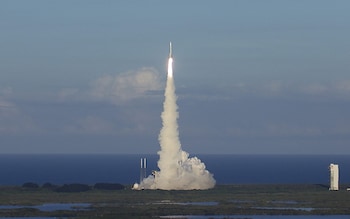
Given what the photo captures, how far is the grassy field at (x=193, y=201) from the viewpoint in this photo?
122m

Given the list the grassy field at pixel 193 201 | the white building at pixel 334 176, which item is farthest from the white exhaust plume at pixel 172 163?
the white building at pixel 334 176

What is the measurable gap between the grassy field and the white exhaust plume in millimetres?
4056

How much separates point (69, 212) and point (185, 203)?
752 inches

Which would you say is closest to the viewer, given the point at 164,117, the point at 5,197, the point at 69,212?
the point at 69,212

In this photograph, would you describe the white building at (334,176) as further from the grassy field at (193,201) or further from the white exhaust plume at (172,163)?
the white exhaust plume at (172,163)

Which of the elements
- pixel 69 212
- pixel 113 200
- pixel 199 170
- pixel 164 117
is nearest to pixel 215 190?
pixel 199 170

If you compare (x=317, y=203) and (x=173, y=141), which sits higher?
(x=173, y=141)

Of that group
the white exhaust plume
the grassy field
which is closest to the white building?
the grassy field

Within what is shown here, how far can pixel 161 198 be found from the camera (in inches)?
5605

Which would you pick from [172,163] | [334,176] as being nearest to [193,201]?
[172,163]

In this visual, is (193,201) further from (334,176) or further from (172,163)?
(334,176)

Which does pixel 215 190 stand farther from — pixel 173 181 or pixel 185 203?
pixel 185 203

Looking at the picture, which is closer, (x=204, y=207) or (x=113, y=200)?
(x=204, y=207)

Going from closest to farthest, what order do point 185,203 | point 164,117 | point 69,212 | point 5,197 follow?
point 69,212 < point 185,203 < point 5,197 < point 164,117
